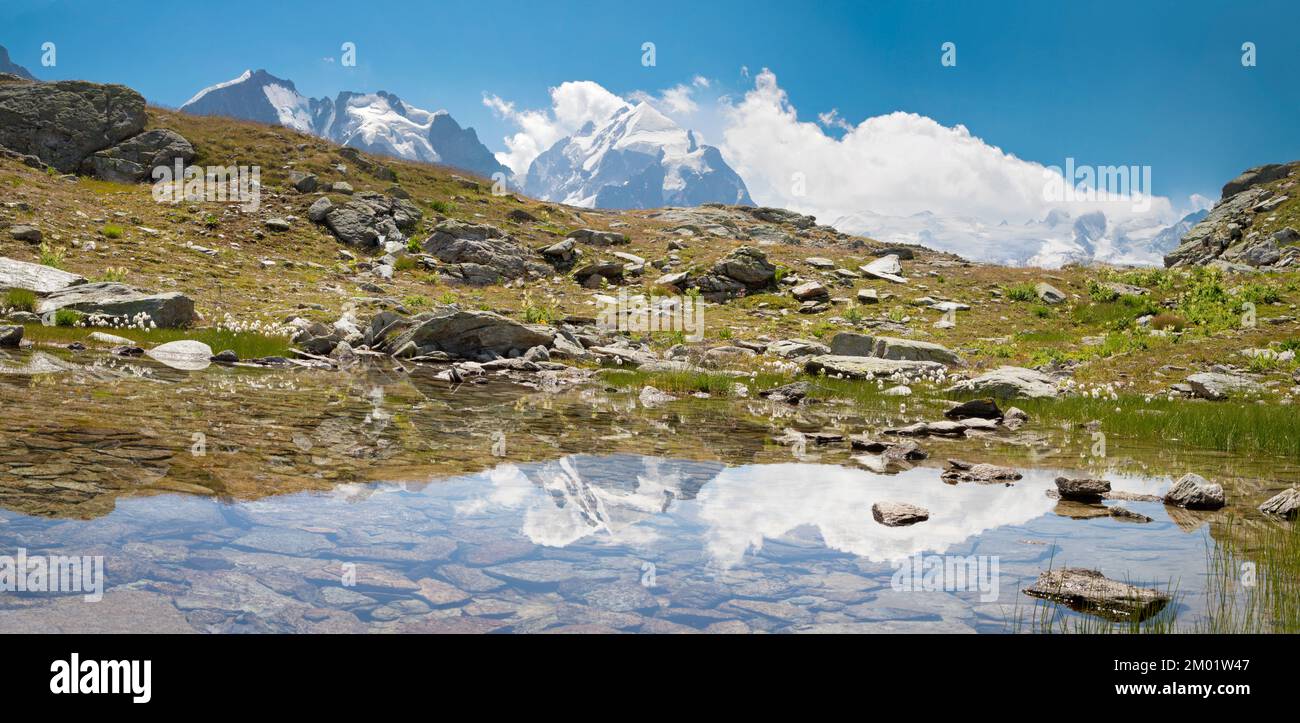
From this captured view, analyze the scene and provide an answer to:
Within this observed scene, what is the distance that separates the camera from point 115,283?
20.8m

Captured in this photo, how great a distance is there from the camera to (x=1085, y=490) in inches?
288

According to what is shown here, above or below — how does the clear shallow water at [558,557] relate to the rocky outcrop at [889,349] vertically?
below

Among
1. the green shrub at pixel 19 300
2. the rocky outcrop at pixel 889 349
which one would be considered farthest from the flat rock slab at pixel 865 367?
the green shrub at pixel 19 300

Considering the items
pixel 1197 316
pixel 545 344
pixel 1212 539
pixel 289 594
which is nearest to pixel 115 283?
pixel 545 344

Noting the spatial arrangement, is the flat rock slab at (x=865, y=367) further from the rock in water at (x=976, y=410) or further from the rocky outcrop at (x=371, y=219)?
the rocky outcrop at (x=371, y=219)

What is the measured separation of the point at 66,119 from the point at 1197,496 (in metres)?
49.3

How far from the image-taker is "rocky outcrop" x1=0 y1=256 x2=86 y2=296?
1991 centimetres

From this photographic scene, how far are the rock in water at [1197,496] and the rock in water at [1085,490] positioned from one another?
0.58 m

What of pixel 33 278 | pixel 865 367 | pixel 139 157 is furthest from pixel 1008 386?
pixel 139 157

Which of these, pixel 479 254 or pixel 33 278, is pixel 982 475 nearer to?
pixel 33 278

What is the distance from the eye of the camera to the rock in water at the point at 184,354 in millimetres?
16141
